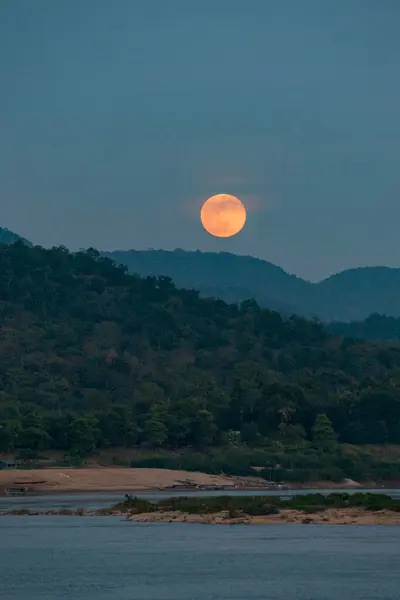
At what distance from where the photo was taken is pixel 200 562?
169 feet

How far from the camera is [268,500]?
7712cm

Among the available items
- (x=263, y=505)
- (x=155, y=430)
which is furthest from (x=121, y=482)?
(x=263, y=505)

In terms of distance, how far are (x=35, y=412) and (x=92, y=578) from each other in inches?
3689

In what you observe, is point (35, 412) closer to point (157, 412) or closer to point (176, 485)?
point (157, 412)

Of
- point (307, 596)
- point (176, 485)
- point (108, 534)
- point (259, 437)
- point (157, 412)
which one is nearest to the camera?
→ point (307, 596)

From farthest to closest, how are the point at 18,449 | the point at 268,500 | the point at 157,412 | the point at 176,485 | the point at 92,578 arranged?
the point at 157,412 → the point at 18,449 → the point at 176,485 → the point at 268,500 → the point at 92,578

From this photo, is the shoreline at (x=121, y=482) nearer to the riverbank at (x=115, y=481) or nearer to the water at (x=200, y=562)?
the riverbank at (x=115, y=481)

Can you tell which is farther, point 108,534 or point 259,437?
point 259,437

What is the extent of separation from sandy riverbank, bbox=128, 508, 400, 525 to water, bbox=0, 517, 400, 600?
1.65m

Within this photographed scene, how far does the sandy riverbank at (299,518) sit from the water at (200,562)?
1.65 meters

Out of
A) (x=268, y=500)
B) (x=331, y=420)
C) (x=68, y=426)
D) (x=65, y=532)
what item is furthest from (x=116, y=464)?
(x=65, y=532)

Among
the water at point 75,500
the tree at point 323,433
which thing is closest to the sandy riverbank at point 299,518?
the water at point 75,500

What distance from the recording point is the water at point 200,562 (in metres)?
43.7

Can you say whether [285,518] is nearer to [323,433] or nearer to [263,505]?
[263,505]
